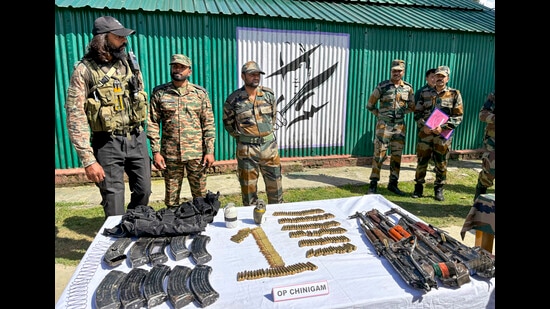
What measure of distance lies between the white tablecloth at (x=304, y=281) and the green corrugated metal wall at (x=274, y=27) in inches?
194

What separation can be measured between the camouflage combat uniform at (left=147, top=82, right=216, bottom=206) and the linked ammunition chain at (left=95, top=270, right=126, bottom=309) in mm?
2297

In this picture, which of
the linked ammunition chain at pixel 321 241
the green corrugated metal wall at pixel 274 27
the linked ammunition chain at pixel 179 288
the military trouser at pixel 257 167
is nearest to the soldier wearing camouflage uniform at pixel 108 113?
the military trouser at pixel 257 167

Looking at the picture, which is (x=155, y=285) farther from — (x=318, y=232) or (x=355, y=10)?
(x=355, y=10)

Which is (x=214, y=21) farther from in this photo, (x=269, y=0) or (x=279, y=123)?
(x=279, y=123)

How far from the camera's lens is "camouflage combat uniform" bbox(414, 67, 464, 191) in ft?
18.6

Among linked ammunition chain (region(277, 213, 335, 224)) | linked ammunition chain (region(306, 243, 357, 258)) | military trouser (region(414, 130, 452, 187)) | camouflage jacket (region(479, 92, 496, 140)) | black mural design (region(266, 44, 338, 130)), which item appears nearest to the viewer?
linked ammunition chain (region(306, 243, 357, 258))

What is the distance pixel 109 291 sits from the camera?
1.94m

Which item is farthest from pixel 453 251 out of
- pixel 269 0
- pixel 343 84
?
pixel 269 0

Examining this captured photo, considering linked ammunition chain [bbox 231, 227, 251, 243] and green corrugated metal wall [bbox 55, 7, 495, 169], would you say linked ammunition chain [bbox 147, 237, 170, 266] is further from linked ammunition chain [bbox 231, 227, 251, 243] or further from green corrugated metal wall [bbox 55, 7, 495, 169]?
green corrugated metal wall [bbox 55, 7, 495, 169]

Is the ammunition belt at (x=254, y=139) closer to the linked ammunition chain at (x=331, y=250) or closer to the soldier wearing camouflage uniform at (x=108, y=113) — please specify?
the soldier wearing camouflage uniform at (x=108, y=113)

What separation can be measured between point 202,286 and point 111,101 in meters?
2.29

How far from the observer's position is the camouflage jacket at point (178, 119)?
4.23 meters

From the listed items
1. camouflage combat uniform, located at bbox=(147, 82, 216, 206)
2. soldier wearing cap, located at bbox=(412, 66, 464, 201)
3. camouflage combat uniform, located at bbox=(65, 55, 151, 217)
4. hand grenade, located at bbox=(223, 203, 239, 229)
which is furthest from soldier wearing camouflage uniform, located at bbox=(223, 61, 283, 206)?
soldier wearing cap, located at bbox=(412, 66, 464, 201)

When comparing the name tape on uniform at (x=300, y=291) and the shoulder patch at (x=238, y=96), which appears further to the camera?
the shoulder patch at (x=238, y=96)
